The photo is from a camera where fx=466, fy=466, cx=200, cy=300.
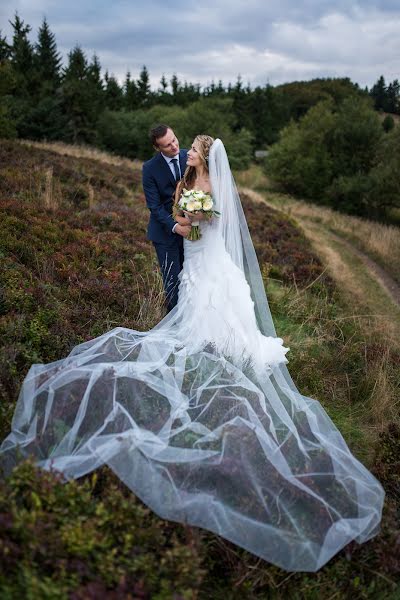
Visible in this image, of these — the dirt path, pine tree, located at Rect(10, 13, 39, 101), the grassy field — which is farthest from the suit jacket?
pine tree, located at Rect(10, 13, 39, 101)

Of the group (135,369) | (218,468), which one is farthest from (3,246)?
(218,468)

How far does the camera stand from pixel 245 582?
111 inches

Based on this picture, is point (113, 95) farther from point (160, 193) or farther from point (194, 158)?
point (194, 158)

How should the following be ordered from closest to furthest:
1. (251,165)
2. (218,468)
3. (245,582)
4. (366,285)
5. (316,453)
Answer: (245,582), (218,468), (316,453), (366,285), (251,165)

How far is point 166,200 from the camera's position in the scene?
5.97 metres

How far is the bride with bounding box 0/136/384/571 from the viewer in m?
2.91

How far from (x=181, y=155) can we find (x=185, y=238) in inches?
48.1

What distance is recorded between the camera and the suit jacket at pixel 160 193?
19.0 feet

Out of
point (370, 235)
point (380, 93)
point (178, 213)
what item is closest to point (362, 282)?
point (370, 235)

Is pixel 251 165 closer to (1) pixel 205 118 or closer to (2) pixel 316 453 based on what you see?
(1) pixel 205 118

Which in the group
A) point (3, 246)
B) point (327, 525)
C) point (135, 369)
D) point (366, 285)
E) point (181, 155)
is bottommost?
point (366, 285)

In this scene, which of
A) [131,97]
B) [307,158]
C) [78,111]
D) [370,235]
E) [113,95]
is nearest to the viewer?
[370,235]

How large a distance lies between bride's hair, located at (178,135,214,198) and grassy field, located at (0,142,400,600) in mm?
1499

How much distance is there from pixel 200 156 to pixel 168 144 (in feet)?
1.94
